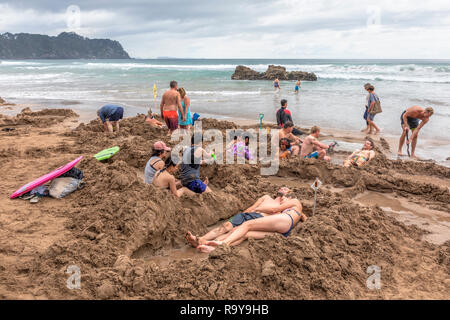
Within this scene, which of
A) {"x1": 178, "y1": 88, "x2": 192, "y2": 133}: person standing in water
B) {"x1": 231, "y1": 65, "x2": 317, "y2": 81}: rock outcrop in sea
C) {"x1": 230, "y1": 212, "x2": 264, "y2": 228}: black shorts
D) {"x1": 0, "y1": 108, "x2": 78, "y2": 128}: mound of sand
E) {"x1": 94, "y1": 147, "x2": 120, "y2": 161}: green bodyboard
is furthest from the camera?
{"x1": 231, "y1": 65, "x2": 317, "y2": 81}: rock outcrop in sea

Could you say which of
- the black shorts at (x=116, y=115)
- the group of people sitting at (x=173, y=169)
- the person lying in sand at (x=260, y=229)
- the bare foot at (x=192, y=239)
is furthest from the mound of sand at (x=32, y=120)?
the person lying in sand at (x=260, y=229)

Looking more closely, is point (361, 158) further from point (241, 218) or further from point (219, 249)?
point (219, 249)

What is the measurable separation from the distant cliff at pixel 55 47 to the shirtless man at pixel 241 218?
15927cm

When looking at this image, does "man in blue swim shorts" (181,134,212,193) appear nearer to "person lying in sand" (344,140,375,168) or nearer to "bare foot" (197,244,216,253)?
"bare foot" (197,244,216,253)

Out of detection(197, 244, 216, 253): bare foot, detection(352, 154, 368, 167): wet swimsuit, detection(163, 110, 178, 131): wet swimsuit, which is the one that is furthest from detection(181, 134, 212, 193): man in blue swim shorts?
detection(352, 154, 368, 167): wet swimsuit

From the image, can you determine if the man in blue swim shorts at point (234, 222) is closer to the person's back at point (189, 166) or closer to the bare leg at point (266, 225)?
the bare leg at point (266, 225)

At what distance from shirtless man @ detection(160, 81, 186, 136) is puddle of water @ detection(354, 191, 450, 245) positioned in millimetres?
4802

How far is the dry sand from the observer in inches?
109

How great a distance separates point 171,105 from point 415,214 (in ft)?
18.9

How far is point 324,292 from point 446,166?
605 centimetres

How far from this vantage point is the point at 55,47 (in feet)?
456

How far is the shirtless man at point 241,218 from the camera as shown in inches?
150

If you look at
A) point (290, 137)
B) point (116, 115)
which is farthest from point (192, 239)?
point (116, 115)

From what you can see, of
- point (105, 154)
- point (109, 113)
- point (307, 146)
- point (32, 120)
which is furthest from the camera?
point (32, 120)
